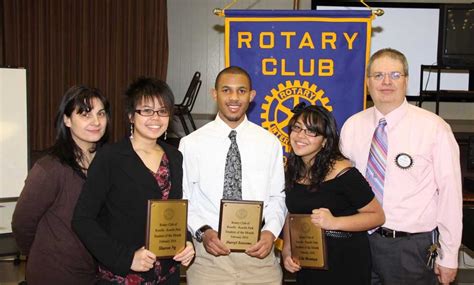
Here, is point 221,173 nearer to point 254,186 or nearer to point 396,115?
point 254,186

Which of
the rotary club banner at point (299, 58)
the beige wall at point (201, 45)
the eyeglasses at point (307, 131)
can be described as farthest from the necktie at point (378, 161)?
the beige wall at point (201, 45)

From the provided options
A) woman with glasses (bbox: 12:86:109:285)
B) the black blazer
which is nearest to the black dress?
the black blazer

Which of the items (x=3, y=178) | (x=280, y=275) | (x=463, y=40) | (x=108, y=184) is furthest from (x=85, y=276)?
(x=463, y=40)

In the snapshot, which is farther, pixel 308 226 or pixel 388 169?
pixel 388 169

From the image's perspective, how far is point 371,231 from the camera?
Answer: 2.54 metres

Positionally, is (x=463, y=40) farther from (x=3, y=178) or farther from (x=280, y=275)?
(x=3, y=178)

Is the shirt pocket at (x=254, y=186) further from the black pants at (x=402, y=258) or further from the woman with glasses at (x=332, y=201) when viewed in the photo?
the black pants at (x=402, y=258)

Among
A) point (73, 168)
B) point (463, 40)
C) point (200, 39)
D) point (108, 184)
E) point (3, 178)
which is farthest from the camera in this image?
point (200, 39)

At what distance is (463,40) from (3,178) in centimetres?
508

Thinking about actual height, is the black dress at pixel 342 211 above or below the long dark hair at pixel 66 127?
below

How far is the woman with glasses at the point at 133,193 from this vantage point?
6.53ft

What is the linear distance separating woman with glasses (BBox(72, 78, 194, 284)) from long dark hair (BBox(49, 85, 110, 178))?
0.63 feet

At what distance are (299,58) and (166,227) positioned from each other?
1.77 m

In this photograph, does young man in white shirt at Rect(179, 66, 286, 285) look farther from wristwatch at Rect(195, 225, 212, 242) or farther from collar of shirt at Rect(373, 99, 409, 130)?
collar of shirt at Rect(373, 99, 409, 130)
